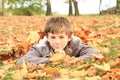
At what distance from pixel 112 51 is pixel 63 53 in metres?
1.45

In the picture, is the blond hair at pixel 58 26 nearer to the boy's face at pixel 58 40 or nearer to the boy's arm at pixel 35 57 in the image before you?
the boy's face at pixel 58 40

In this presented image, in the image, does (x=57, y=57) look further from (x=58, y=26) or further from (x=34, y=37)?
(x=34, y=37)

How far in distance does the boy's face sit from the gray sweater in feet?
0.47

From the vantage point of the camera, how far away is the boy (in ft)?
17.9

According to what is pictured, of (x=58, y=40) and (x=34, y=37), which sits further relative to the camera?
(x=34, y=37)

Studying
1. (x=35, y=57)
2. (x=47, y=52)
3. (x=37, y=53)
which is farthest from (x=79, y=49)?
(x=35, y=57)

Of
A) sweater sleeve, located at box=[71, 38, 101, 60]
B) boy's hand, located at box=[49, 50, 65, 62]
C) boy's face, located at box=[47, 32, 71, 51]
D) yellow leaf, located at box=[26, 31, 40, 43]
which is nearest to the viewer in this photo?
boy's hand, located at box=[49, 50, 65, 62]

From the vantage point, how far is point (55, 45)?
550 centimetres

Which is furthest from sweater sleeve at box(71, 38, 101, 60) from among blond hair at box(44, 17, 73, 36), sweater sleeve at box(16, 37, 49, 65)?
sweater sleeve at box(16, 37, 49, 65)

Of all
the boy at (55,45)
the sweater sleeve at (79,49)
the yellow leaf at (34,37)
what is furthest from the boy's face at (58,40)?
the yellow leaf at (34,37)

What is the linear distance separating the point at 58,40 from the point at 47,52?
1.00ft

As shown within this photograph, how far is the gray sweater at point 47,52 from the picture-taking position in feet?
17.9

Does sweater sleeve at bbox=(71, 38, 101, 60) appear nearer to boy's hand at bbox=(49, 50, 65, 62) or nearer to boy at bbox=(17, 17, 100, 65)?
boy at bbox=(17, 17, 100, 65)

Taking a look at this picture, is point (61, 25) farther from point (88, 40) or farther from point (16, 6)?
point (16, 6)
